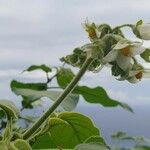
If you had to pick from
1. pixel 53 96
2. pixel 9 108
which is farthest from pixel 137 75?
pixel 53 96

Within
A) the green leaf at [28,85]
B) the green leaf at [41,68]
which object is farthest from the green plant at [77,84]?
the green leaf at [41,68]

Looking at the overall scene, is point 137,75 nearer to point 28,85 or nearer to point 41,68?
point 28,85

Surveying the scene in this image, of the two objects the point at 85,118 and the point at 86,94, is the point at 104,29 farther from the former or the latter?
the point at 86,94

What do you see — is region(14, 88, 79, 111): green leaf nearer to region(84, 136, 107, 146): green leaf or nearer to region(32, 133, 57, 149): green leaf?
region(32, 133, 57, 149): green leaf

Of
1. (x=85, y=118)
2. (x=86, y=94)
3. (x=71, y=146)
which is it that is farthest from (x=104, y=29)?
(x=86, y=94)

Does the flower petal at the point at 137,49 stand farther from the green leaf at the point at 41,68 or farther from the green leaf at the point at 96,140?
the green leaf at the point at 41,68

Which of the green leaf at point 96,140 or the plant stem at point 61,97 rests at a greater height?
the plant stem at point 61,97

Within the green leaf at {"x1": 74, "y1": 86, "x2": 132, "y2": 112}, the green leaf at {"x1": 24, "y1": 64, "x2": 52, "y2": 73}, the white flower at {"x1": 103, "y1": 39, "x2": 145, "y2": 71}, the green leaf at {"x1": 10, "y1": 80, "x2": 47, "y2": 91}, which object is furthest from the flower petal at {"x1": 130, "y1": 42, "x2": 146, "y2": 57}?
the green leaf at {"x1": 24, "y1": 64, "x2": 52, "y2": 73}
